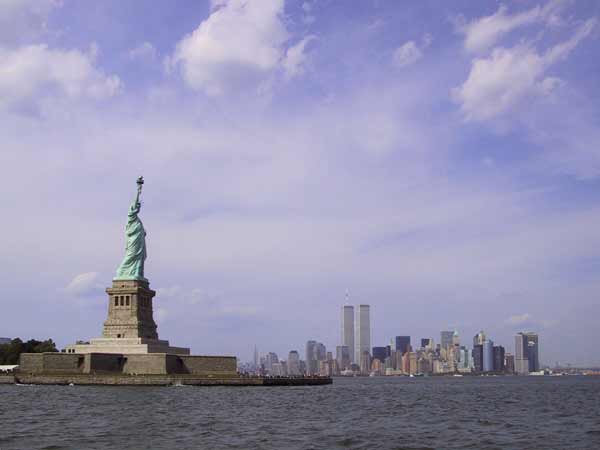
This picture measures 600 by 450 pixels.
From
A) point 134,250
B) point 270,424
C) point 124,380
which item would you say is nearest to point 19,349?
point 134,250

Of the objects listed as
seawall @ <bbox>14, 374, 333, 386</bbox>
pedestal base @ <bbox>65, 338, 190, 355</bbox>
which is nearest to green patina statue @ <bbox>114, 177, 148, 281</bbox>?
pedestal base @ <bbox>65, 338, 190, 355</bbox>

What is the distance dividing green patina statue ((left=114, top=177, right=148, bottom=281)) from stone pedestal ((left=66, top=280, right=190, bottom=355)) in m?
1.47

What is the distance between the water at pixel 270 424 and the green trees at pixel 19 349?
46877mm

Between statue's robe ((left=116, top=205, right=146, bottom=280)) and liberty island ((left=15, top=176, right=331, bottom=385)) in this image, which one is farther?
statue's robe ((left=116, top=205, right=146, bottom=280))

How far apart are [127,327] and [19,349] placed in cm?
2898

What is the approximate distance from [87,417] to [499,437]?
77.7 feet

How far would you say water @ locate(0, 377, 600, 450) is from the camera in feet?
117

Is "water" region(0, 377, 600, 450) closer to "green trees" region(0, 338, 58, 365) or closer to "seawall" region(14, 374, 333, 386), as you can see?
"seawall" region(14, 374, 333, 386)

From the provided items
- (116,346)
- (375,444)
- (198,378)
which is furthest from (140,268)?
(375,444)

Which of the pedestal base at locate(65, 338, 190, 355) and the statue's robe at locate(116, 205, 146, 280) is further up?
the statue's robe at locate(116, 205, 146, 280)

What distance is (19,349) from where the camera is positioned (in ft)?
365

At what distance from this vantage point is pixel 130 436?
3666 cm

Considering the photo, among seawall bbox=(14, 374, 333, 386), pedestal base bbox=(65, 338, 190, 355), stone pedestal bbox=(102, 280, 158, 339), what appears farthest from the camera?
stone pedestal bbox=(102, 280, 158, 339)

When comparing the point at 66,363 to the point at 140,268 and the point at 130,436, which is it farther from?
the point at 130,436
